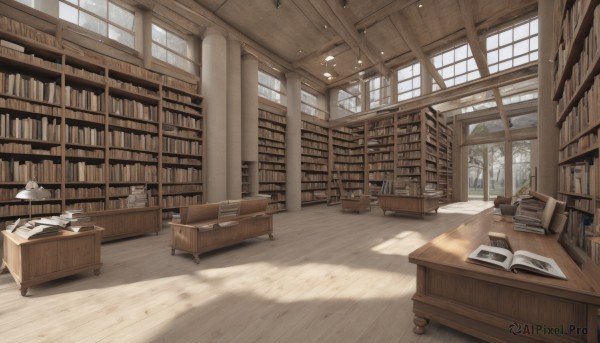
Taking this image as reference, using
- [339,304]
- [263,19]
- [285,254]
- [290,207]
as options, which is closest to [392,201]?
[290,207]

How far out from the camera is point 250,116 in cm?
753

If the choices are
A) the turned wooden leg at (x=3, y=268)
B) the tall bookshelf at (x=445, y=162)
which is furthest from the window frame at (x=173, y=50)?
the tall bookshelf at (x=445, y=162)

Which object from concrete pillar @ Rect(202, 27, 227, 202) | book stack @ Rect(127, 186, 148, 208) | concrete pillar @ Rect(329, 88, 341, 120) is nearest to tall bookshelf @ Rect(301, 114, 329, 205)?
concrete pillar @ Rect(329, 88, 341, 120)

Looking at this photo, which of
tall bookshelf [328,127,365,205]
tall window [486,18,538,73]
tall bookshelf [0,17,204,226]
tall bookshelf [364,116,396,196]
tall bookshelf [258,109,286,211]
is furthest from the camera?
tall bookshelf [328,127,365,205]

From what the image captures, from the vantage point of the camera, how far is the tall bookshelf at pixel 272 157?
27.1 feet

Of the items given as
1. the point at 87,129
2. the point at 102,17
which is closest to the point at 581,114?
the point at 87,129

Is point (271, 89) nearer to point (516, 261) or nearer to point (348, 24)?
point (348, 24)

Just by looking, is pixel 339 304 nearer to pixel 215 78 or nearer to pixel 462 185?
pixel 215 78

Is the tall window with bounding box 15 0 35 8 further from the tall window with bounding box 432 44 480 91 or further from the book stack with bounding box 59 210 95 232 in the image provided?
the tall window with bounding box 432 44 480 91

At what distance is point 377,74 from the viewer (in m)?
11.1

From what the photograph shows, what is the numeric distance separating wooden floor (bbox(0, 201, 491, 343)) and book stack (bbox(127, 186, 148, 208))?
0.95 meters

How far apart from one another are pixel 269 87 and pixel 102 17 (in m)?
5.09

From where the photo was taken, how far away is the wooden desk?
1.33 m

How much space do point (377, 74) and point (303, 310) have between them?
11.1 meters
